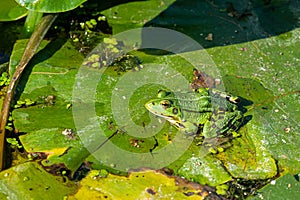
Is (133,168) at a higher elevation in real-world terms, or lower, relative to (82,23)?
lower

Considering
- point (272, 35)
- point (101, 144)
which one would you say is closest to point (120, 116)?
point (101, 144)

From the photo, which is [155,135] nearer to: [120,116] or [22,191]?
[120,116]

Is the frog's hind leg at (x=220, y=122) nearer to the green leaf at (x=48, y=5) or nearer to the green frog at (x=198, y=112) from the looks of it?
the green frog at (x=198, y=112)

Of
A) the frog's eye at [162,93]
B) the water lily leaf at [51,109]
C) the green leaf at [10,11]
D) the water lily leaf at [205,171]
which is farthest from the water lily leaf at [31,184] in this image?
the green leaf at [10,11]

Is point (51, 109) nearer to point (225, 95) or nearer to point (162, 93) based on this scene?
point (162, 93)

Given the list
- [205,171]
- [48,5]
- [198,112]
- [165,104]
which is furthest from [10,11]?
[205,171]

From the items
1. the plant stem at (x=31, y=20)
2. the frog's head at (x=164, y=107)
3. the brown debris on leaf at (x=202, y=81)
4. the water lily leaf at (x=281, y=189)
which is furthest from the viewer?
the plant stem at (x=31, y=20)

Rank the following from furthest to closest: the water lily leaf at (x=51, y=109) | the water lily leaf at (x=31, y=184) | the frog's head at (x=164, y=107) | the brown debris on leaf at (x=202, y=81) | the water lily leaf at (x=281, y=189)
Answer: the brown debris on leaf at (x=202, y=81), the frog's head at (x=164, y=107), the water lily leaf at (x=51, y=109), the water lily leaf at (x=281, y=189), the water lily leaf at (x=31, y=184)
